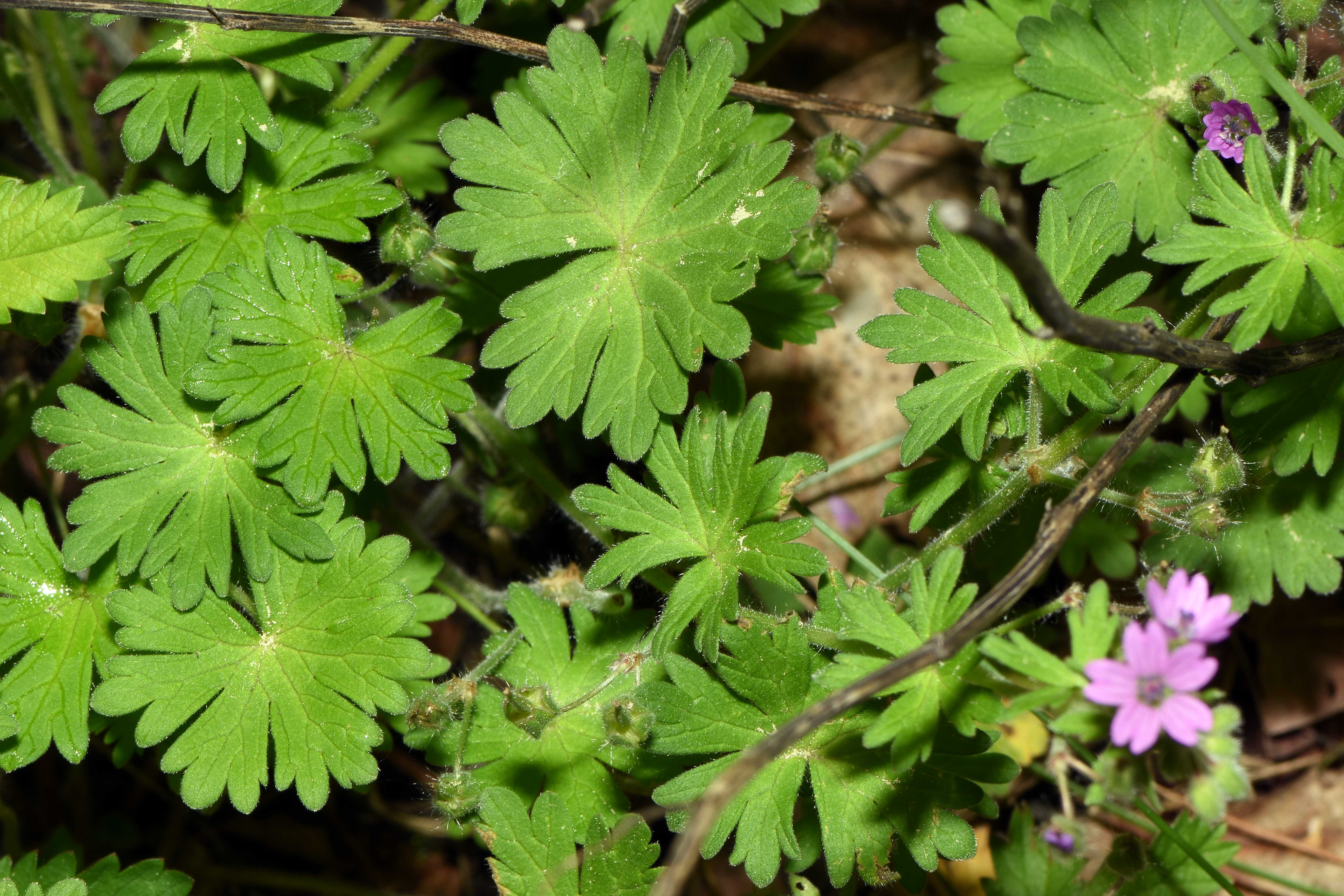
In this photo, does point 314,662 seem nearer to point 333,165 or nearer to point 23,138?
point 333,165

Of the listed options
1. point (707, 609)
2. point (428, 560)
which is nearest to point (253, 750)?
point (428, 560)

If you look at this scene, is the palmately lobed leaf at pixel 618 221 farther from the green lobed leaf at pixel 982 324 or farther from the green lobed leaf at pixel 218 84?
the green lobed leaf at pixel 218 84

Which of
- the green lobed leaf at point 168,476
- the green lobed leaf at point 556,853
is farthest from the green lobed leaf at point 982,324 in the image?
the green lobed leaf at point 168,476

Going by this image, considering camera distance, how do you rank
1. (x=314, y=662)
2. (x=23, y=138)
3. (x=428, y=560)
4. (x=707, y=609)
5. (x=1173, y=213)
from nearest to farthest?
(x=707, y=609) < (x=314, y=662) < (x=1173, y=213) < (x=428, y=560) < (x=23, y=138)

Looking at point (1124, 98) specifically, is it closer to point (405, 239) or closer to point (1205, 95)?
point (1205, 95)

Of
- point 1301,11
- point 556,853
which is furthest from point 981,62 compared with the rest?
point 556,853

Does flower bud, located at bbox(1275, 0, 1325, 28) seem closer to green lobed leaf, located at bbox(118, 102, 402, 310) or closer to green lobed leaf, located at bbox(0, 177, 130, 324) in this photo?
green lobed leaf, located at bbox(118, 102, 402, 310)
